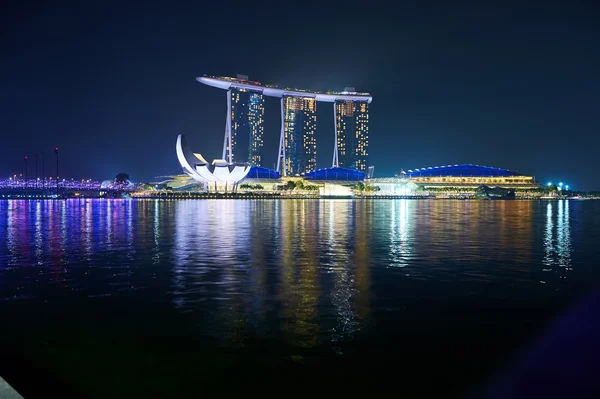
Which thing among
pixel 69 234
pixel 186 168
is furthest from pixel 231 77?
pixel 69 234

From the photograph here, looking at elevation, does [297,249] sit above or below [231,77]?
below

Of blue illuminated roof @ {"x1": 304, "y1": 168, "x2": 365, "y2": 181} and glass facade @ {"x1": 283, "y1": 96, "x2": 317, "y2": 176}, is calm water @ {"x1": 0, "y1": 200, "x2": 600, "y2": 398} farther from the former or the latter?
glass facade @ {"x1": 283, "y1": 96, "x2": 317, "y2": 176}

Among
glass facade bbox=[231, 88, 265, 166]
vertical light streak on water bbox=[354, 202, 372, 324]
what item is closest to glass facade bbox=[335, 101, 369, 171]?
glass facade bbox=[231, 88, 265, 166]

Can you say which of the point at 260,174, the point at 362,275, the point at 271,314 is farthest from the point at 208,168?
the point at 271,314

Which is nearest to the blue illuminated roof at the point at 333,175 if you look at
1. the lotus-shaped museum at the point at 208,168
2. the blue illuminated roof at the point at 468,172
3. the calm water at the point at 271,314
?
the blue illuminated roof at the point at 468,172

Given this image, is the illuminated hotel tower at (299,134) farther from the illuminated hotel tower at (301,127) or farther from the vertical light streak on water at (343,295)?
the vertical light streak on water at (343,295)

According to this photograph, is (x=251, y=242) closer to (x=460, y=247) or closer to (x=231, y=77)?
(x=460, y=247)

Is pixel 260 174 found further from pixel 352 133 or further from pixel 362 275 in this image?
pixel 362 275
